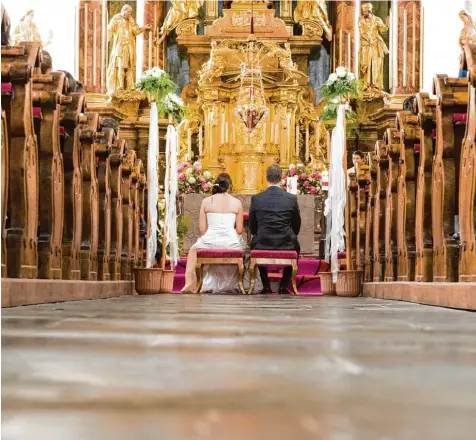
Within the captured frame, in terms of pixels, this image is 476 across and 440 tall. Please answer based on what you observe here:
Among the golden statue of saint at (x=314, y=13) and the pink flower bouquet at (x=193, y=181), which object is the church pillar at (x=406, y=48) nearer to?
the golden statue of saint at (x=314, y=13)

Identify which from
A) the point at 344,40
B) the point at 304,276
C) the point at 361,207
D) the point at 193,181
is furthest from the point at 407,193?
the point at 344,40

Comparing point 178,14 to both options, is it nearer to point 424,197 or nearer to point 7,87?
point 424,197

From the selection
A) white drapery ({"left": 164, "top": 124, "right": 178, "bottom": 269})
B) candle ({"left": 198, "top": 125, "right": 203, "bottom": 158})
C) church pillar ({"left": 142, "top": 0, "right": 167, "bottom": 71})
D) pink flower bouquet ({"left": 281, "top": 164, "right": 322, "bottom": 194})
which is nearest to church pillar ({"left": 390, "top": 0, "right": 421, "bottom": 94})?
pink flower bouquet ({"left": 281, "top": 164, "right": 322, "bottom": 194})

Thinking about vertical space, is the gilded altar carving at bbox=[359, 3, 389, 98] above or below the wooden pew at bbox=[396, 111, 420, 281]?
above

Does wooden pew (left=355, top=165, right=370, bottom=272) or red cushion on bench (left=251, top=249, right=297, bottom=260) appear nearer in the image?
red cushion on bench (left=251, top=249, right=297, bottom=260)

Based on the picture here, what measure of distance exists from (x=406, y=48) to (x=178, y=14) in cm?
359

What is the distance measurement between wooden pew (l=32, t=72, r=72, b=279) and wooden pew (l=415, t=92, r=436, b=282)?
200 cm

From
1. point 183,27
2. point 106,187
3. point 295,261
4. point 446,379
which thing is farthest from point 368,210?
point 183,27

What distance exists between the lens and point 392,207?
6.38 meters

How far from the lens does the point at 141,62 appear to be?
48.7ft

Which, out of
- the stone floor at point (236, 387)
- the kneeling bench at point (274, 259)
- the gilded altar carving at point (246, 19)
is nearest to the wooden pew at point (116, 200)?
the kneeling bench at point (274, 259)

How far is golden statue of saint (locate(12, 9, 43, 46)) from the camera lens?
501 inches

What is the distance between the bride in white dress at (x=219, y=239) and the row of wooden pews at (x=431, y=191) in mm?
1585

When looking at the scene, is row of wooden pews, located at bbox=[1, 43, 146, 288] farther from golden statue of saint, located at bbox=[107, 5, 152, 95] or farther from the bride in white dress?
golden statue of saint, located at bbox=[107, 5, 152, 95]
